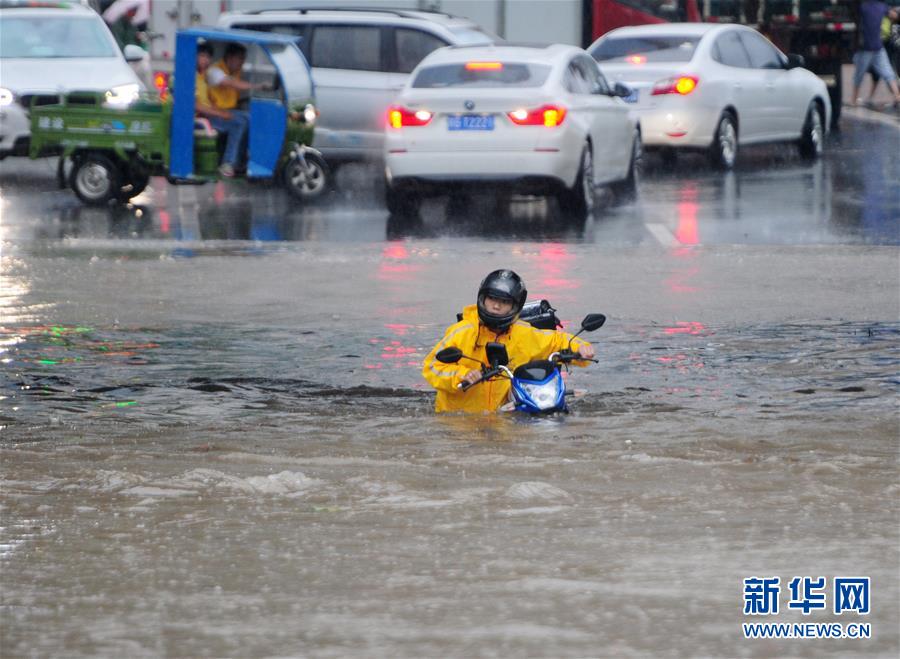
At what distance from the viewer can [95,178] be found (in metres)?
17.5

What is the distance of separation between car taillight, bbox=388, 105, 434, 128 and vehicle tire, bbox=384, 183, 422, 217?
679 millimetres

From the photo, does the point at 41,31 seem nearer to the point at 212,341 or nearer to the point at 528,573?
the point at 212,341

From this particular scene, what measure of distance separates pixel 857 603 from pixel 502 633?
110cm

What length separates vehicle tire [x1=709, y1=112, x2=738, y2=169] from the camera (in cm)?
2028

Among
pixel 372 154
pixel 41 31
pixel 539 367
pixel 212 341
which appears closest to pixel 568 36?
pixel 372 154

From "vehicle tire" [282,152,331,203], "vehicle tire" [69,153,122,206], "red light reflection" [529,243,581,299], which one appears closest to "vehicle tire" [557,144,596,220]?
"red light reflection" [529,243,581,299]

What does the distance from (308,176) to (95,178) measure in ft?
6.53

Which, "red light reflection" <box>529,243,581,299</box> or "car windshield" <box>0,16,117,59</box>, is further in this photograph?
"car windshield" <box>0,16,117,59</box>

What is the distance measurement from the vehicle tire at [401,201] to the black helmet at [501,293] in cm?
849

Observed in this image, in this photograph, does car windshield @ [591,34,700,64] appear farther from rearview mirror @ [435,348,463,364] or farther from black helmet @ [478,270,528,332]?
rearview mirror @ [435,348,463,364]

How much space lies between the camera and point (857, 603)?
561 centimetres

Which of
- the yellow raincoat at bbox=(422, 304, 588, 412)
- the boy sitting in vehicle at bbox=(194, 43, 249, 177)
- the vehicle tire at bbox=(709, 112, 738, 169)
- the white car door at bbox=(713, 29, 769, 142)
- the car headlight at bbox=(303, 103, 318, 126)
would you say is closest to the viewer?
the yellow raincoat at bbox=(422, 304, 588, 412)

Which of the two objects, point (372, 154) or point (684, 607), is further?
point (372, 154)

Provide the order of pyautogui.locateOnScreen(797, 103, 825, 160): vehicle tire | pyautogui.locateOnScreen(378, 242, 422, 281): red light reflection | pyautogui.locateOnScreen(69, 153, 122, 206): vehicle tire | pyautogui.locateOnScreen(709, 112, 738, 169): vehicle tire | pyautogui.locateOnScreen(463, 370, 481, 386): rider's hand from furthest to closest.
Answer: pyautogui.locateOnScreen(797, 103, 825, 160): vehicle tire < pyautogui.locateOnScreen(709, 112, 738, 169): vehicle tire < pyautogui.locateOnScreen(69, 153, 122, 206): vehicle tire < pyautogui.locateOnScreen(378, 242, 422, 281): red light reflection < pyautogui.locateOnScreen(463, 370, 481, 386): rider's hand
